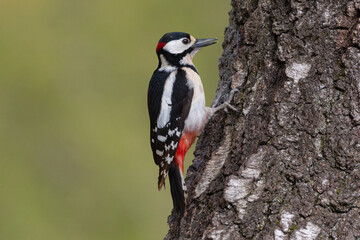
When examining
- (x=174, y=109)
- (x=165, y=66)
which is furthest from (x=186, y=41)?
(x=174, y=109)

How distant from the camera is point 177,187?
9.22ft

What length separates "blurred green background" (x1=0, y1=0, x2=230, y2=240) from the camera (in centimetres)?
505

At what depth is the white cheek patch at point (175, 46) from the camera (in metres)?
3.54

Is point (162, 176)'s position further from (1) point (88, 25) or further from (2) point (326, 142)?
(1) point (88, 25)

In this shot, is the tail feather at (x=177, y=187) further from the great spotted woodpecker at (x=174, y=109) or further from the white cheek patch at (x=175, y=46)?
the white cheek patch at (x=175, y=46)

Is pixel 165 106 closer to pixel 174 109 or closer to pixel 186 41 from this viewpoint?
pixel 174 109

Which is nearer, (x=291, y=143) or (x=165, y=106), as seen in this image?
(x=291, y=143)

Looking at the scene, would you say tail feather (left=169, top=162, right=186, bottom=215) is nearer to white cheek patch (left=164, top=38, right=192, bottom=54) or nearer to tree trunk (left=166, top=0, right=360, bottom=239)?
tree trunk (left=166, top=0, right=360, bottom=239)

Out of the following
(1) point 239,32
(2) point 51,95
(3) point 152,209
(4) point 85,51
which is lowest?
(3) point 152,209

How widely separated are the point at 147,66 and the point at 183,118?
2480mm

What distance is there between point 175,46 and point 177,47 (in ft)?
0.05

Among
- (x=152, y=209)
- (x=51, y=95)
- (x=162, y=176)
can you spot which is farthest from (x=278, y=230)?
(x=51, y=95)

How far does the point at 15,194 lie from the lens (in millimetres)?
5137

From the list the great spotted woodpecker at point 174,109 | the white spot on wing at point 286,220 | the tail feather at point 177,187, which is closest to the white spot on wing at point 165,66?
the great spotted woodpecker at point 174,109
